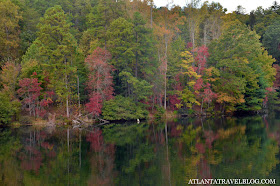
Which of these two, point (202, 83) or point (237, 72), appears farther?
point (237, 72)

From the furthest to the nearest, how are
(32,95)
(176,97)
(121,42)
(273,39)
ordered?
(273,39)
(176,97)
(121,42)
(32,95)

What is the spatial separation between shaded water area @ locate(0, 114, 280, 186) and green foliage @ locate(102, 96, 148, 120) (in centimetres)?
773

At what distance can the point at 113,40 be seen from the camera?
4278 cm

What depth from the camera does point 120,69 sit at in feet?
145

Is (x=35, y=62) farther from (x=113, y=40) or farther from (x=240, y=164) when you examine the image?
(x=240, y=164)

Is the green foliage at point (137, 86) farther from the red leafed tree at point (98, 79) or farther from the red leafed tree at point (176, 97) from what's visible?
the red leafed tree at point (176, 97)

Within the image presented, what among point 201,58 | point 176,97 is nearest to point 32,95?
point 176,97

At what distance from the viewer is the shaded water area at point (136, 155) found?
1641cm

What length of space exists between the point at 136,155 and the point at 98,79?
19.9m

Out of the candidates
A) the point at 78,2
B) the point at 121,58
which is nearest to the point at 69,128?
the point at 121,58

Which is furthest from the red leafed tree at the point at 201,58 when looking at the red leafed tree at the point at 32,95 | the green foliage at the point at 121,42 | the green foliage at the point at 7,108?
the green foliage at the point at 7,108

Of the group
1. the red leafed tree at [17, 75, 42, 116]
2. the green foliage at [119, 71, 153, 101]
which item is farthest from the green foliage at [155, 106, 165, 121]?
the red leafed tree at [17, 75, 42, 116]

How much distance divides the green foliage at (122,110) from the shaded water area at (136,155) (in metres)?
7.73

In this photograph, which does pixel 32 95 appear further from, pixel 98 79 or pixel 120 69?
pixel 120 69
